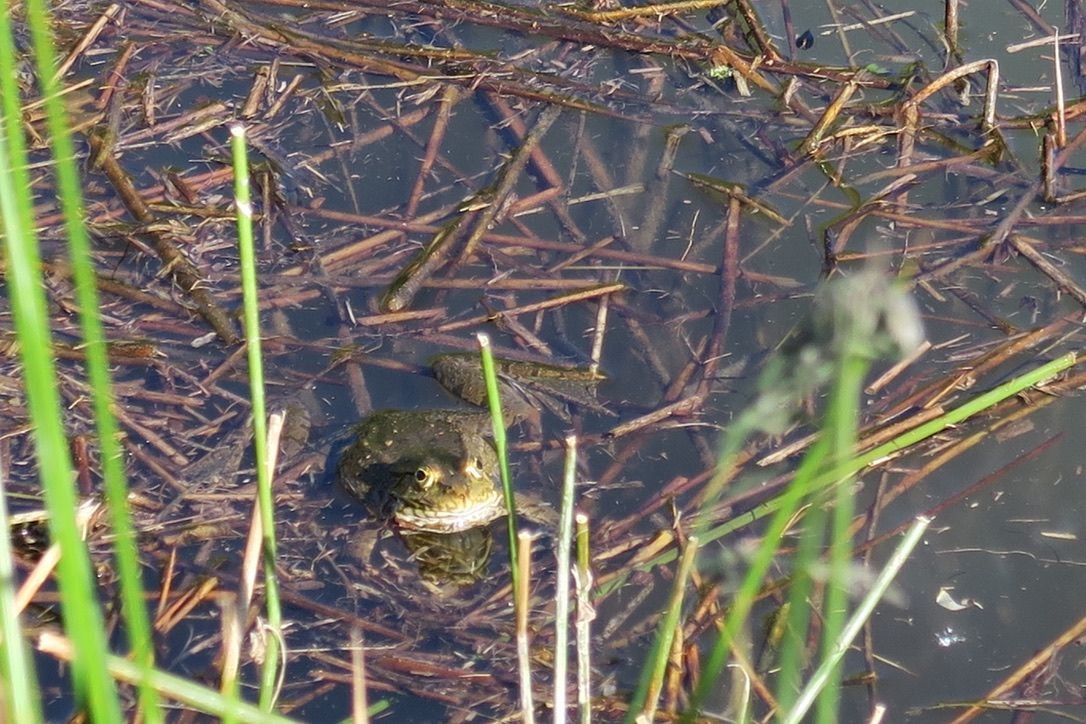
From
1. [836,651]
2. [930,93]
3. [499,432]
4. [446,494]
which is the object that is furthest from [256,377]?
[930,93]

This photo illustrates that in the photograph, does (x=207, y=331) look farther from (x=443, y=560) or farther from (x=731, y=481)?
(x=731, y=481)

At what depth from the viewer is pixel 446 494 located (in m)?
3.54

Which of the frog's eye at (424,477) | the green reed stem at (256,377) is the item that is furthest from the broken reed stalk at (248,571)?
the frog's eye at (424,477)

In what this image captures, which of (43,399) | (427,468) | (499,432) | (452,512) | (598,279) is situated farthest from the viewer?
(598,279)

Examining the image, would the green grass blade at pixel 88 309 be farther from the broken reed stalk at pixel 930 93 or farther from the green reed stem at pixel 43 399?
the broken reed stalk at pixel 930 93

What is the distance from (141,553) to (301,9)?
10.4ft

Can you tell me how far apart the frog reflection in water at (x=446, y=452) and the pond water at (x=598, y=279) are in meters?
0.10

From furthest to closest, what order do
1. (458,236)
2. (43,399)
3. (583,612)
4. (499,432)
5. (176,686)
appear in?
1. (458,236)
2. (583,612)
3. (499,432)
4. (176,686)
5. (43,399)

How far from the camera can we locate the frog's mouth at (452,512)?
11.7 ft

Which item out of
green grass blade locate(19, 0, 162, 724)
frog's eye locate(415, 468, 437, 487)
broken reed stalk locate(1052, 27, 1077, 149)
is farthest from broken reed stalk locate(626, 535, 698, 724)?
broken reed stalk locate(1052, 27, 1077, 149)

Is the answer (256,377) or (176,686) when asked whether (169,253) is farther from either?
(176,686)

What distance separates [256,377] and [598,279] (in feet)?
9.20

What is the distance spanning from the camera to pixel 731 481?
11.7 ft

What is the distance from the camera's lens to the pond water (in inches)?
128
